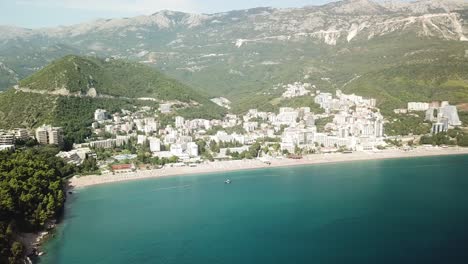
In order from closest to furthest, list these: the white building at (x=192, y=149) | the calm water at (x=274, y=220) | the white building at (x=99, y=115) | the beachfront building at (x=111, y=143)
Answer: the calm water at (x=274, y=220), the beachfront building at (x=111, y=143), the white building at (x=192, y=149), the white building at (x=99, y=115)

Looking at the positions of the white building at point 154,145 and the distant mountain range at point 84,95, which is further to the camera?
the distant mountain range at point 84,95

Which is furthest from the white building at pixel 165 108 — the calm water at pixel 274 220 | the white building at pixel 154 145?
the calm water at pixel 274 220

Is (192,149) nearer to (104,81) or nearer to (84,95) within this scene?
(84,95)

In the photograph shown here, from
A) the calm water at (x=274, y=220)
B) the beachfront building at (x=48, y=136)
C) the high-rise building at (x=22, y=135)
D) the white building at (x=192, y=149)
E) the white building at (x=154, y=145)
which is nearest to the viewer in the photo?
the calm water at (x=274, y=220)

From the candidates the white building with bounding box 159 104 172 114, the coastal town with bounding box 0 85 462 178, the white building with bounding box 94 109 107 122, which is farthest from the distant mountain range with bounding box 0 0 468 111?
the white building with bounding box 94 109 107 122

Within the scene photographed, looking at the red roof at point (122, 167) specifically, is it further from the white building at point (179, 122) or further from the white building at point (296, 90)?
the white building at point (296, 90)

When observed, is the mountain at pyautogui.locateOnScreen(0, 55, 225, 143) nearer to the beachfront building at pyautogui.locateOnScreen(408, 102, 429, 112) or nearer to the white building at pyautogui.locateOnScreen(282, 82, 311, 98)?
the white building at pyautogui.locateOnScreen(282, 82, 311, 98)

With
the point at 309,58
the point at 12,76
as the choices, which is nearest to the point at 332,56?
the point at 309,58

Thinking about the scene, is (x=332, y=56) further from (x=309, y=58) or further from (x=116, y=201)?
(x=116, y=201)
